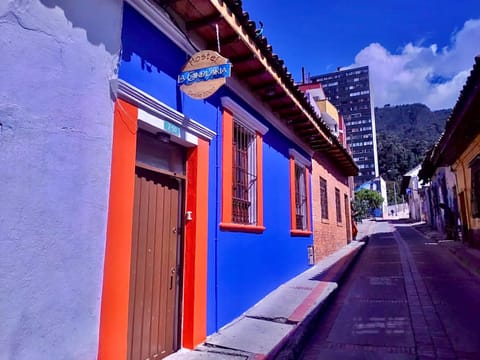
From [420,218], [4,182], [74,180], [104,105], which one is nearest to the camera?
[4,182]

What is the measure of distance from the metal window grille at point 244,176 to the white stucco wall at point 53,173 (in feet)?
9.12

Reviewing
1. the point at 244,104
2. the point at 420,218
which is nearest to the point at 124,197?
the point at 244,104

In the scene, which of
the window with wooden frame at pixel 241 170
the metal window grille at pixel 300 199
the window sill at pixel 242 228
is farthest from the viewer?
the metal window grille at pixel 300 199

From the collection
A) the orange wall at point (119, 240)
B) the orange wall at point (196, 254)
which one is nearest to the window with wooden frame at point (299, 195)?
the orange wall at point (196, 254)

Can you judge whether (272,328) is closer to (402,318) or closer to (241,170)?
(402,318)

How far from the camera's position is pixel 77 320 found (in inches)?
98.4

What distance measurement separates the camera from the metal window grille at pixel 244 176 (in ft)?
17.8

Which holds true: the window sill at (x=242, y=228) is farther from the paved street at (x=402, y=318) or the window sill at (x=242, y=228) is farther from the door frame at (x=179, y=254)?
the paved street at (x=402, y=318)

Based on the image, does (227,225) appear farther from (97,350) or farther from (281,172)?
(281,172)

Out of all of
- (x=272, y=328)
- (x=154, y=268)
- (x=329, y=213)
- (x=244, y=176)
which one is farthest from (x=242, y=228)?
(x=329, y=213)

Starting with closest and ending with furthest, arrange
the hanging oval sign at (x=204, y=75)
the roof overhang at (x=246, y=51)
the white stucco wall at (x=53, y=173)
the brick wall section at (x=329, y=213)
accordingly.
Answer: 1. the white stucco wall at (x=53, y=173)
2. the hanging oval sign at (x=204, y=75)
3. the roof overhang at (x=246, y=51)
4. the brick wall section at (x=329, y=213)

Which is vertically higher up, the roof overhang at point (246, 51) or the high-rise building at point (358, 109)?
the high-rise building at point (358, 109)

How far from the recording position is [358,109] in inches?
3792

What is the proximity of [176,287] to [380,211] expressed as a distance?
60.6 m
